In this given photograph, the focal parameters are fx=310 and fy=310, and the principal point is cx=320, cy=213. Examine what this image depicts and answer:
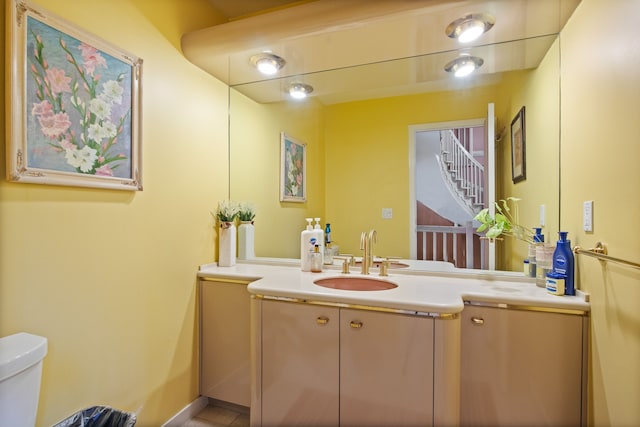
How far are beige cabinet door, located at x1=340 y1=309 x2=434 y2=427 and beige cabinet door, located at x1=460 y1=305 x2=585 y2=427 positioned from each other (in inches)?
10.0

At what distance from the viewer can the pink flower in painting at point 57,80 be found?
114 centimetres

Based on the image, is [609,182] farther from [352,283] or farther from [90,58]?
[90,58]

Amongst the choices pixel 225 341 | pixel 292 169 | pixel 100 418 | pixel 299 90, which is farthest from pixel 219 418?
pixel 299 90

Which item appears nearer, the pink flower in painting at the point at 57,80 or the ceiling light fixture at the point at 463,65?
the pink flower in painting at the point at 57,80

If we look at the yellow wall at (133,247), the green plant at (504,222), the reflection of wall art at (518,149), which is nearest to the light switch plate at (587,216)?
the green plant at (504,222)

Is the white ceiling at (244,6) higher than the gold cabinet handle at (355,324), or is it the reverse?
the white ceiling at (244,6)

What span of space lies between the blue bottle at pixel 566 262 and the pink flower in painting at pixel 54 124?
6.80ft

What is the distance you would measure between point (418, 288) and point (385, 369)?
0.41 m

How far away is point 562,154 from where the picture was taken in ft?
4.91

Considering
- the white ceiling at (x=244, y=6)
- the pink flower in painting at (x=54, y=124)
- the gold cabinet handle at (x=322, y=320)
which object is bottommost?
the gold cabinet handle at (x=322, y=320)

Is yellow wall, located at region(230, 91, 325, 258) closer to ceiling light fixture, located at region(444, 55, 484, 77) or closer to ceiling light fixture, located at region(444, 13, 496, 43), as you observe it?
ceiling light fixture, located at region(444, 55, 484, 77)

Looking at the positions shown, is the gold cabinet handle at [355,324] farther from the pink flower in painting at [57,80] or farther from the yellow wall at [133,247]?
the pink flower in painting at [57,80]

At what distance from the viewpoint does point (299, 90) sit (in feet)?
7.35

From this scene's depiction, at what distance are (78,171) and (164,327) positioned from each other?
0.89 metres
